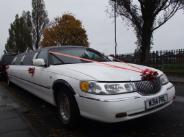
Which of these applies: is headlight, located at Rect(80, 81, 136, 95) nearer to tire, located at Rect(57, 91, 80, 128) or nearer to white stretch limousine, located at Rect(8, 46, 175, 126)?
white stretch limousine, located at Rect(8, 46, 175, 126)

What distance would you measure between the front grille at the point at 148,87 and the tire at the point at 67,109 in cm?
108

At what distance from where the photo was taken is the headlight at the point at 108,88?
14.1ft

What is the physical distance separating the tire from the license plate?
3.81 feet

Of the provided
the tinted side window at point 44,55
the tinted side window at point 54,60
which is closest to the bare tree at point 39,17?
the tinted side window at point 44,55

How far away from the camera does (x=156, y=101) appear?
4570 millimetres

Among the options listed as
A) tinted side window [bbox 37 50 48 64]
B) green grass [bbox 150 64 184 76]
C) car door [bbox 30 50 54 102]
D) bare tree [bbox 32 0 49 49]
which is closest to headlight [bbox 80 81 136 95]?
car door [bbox 30 50 54 102]

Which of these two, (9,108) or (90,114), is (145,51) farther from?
(90,114)

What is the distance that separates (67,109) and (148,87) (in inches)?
57.9

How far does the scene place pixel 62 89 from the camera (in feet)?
17.0

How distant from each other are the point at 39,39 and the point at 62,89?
43.9 meters

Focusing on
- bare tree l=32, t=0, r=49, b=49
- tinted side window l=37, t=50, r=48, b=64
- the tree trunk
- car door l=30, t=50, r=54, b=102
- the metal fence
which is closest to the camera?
car door l=30, t=50, r=54, b=102

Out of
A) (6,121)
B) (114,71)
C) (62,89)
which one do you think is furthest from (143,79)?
(6,121)

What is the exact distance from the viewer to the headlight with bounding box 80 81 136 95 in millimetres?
4307

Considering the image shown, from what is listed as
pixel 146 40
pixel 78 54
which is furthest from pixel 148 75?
pixel 146 40
